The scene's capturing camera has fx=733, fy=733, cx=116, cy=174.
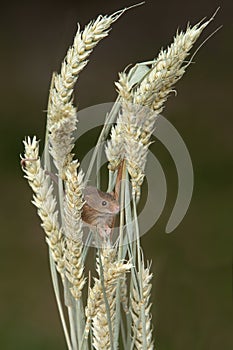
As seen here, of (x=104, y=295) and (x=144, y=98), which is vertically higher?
(x=144, y=98)

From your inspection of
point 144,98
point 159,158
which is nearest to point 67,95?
point 144,98

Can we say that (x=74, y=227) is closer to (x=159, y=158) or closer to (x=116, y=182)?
(x=116, y=182)

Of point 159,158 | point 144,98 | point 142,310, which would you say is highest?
point 159,158

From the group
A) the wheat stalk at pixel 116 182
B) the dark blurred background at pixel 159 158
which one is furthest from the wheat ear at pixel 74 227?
the dark blurred background at pixel 159 158

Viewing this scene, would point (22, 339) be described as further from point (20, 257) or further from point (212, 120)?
point (212, 120)

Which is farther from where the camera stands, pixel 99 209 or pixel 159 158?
pixel 159 158

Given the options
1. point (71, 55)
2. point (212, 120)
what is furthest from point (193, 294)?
point (71, 55)
